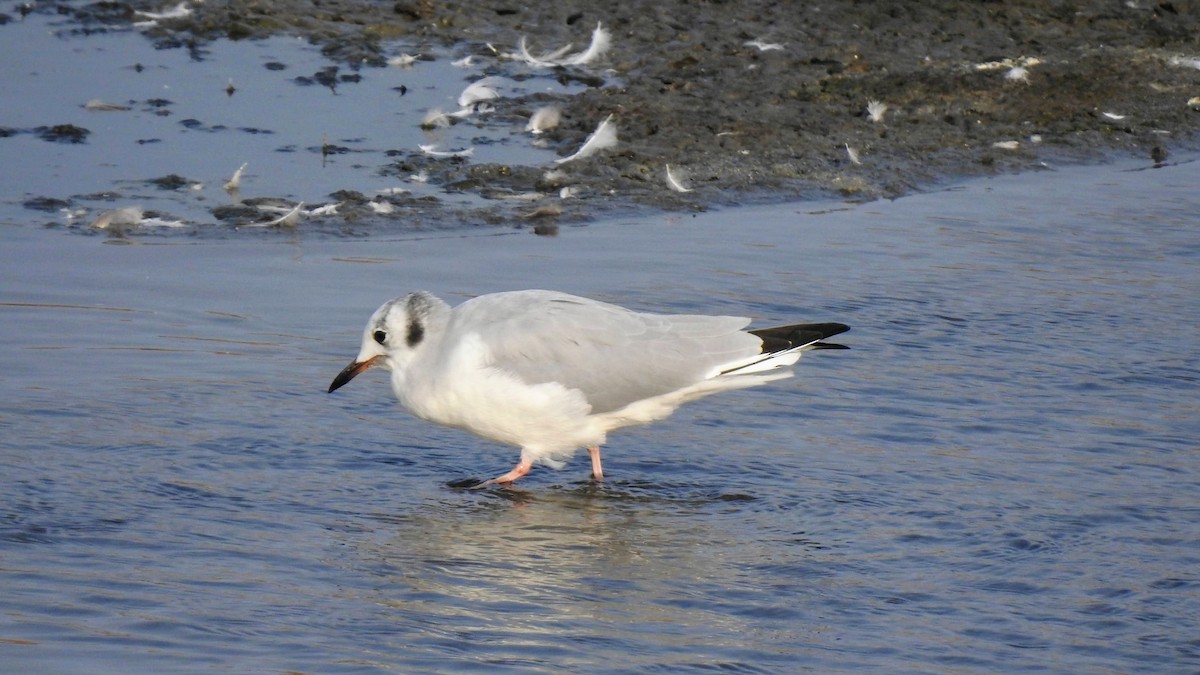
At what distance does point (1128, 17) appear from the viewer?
1343cm

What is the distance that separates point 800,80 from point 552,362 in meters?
5.93

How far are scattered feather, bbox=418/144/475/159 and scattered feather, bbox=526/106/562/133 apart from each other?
2.10ft

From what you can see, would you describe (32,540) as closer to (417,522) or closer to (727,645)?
(417,522)

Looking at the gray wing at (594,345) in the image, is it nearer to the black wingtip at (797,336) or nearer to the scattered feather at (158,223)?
the black wingtip at (797,336)

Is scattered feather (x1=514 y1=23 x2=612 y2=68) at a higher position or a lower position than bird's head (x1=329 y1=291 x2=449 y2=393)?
higher

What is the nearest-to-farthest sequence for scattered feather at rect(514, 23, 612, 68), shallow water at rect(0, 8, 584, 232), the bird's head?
the bird's head, shallow water at rect(0, 8, 584, 232), scattered feather at rect(514, 23, 612, 68)

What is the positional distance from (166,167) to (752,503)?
4.85 meters

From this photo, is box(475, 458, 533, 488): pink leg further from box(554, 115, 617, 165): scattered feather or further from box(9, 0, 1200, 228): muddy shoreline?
box(554, 115, 617, 165): scattered feather

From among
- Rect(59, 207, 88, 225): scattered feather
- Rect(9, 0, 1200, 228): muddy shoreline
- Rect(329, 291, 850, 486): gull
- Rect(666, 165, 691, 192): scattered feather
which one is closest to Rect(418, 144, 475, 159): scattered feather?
Rect(9, 0, 1200, 228): muddy shoreline

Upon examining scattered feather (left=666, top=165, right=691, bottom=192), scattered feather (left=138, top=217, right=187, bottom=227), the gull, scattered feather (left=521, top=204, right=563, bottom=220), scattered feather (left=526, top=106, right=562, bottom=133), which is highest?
scattered feather (left=526, top=106, right=562, bottom=133)

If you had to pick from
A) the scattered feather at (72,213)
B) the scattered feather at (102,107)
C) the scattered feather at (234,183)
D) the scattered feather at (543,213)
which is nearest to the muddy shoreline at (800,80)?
the scattered feather at (543,213)

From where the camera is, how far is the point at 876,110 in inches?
433

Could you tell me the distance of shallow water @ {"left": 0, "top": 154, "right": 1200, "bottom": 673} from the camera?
470cm

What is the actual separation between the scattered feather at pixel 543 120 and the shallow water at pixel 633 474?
1.68m
